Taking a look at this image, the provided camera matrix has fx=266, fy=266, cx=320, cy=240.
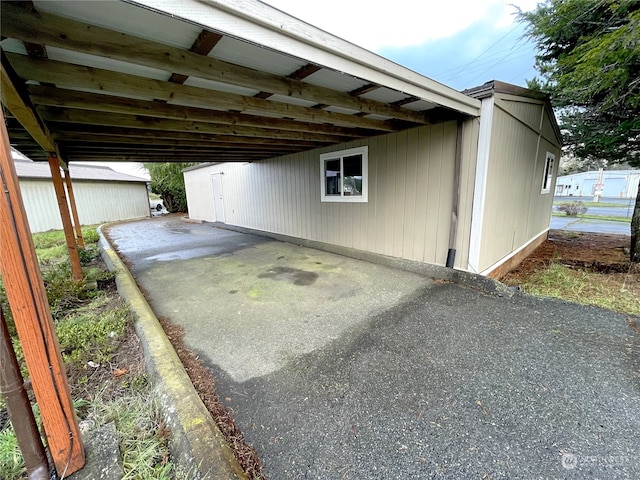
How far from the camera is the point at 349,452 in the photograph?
1.50 m

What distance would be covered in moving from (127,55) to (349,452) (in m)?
3.01

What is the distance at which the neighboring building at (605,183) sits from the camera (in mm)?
27044

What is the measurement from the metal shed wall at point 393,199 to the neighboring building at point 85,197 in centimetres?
1136

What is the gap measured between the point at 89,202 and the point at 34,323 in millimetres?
17276

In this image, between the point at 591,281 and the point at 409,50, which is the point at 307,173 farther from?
the point at 409,50

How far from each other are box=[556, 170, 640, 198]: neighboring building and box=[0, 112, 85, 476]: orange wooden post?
36769 millimetres

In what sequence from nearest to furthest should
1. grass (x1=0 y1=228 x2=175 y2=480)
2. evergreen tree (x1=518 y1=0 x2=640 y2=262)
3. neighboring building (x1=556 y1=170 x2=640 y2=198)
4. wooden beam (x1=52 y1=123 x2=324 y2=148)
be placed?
grass (x1=0 y1=228 x2=175 y2=480)
evergreen tree (x1=518 y1=0 x2=640 y2=262)
wooden beam (x1=52 y1=123 x2=324 y2=148)
neighboring building (x1=556 y1=170 x2=640 y2=198)

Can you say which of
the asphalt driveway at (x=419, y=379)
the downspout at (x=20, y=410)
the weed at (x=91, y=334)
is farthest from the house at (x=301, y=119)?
the weed at (x=91, y=334)

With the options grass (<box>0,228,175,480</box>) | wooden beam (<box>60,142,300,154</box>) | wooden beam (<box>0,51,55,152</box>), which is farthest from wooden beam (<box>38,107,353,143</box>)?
grass (<box>0,228,175,480</box>)

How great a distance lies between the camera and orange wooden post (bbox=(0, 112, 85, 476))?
3.07ft

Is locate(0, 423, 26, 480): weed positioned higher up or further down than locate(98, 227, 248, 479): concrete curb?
higher up

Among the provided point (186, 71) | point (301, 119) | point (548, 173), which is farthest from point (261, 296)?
point (548, 173)

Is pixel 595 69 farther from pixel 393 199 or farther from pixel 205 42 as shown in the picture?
pixel 205 42

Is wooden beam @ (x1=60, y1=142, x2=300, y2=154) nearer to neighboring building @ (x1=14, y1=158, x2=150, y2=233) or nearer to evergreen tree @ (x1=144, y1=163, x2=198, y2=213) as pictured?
neighboring building @ (x1=14, y1=158, x2=150, y2=233)
